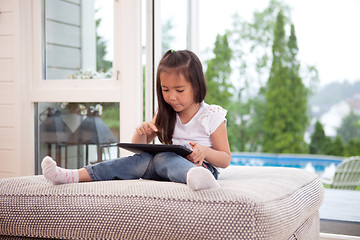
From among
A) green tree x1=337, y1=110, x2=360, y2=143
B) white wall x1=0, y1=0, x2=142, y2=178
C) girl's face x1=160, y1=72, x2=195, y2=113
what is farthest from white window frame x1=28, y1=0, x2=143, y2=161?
green tree x1=337, y1=110, x2=360, y2=143

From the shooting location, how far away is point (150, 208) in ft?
4.42

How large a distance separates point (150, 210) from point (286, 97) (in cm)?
696

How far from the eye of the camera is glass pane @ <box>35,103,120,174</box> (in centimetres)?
304

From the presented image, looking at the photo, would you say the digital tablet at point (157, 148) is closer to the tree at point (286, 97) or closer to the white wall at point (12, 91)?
the white wall at point (12, 91)

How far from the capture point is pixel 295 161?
25.8ft

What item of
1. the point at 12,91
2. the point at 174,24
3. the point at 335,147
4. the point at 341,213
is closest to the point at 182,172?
the point at 174,24

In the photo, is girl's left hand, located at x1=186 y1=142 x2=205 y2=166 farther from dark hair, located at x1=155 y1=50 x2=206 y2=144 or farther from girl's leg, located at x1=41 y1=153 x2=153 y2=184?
dark hair, located at x1=155 y1=50 x2=206 y2=144

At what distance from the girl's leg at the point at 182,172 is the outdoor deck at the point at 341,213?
1770mm

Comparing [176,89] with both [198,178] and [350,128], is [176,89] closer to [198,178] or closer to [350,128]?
[198,178]

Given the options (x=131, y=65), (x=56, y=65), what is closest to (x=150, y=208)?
(x=131, y=65)

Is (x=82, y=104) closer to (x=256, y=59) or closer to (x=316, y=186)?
(x=316, y=186)

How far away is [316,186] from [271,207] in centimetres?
63

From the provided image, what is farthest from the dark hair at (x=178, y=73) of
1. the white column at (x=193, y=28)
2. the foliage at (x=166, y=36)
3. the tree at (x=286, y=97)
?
the tree at (x=286, y=97)

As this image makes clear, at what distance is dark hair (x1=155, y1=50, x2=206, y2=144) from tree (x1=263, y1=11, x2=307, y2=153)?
246 inches
